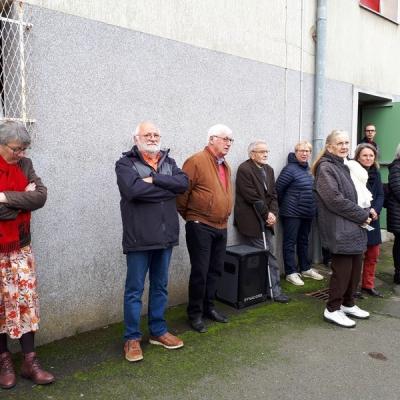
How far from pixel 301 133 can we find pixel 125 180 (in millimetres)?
3542

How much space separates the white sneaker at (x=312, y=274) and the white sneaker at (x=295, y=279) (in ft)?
0.99

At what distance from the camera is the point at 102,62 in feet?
12.8

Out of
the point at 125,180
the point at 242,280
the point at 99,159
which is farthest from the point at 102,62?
the point at 242,280

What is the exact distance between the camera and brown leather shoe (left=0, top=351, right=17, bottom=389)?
2.99m

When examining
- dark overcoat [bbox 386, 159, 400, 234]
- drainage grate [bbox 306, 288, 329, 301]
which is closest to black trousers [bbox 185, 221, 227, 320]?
drainage grate [bbox 306, 288, 329, 301]

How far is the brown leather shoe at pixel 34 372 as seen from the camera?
3018 millimetres

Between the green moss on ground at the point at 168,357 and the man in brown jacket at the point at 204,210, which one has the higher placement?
the man in brown jacket at the point at 204,210

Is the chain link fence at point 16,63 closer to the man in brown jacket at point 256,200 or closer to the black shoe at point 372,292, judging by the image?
the man in brown jacket at point 256,200

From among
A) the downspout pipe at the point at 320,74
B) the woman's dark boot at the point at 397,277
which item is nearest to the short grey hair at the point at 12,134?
the downspout pipe at the point at 320,74

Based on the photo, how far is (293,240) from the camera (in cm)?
564

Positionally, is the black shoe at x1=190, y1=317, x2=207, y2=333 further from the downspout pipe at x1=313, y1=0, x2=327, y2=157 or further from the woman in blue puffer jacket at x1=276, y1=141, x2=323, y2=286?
the downspout pipe at x1=313, y1=0, x2=327, y2=157

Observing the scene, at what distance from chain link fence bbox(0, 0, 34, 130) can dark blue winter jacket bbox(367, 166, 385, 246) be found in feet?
11.9

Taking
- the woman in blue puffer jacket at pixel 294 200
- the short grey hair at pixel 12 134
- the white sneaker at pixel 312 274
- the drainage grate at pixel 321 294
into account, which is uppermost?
the short grey hair at pixel 12 134

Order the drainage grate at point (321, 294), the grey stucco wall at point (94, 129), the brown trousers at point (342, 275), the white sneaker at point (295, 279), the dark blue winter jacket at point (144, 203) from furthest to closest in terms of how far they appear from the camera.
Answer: the white sneaker at point (295, 279) < the drainage grate at point (321, 294) < the brown trousers at point (342, 275) < the grey stucco wall at point (94, 129) < the dark blue winter jacket at point (144, 203)
